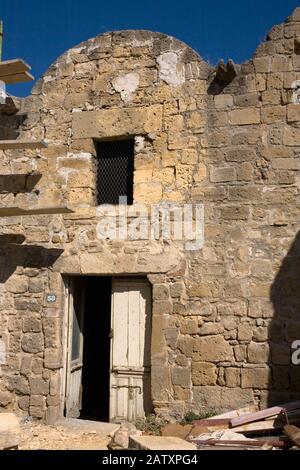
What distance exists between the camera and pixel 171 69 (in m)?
6.34

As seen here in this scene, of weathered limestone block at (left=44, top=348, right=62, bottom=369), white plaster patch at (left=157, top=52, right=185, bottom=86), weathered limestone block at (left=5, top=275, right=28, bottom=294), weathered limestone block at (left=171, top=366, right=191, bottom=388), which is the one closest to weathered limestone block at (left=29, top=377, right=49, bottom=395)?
weathered limestone block at (left=44, top=348, right=62, bottom=369)

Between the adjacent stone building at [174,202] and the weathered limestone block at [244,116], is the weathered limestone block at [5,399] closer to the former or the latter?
the adjacent stone building at [174,202]

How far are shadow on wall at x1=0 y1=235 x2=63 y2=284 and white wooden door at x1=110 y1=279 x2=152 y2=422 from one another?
1.02 meters

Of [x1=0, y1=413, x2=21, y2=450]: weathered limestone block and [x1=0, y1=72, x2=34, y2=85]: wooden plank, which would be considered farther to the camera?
[x1=0, y1=72, x2=34, y2=85]: wooden plank

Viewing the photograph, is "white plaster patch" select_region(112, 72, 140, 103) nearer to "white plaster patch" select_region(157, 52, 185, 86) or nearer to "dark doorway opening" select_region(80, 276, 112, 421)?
"white plaster patch" select_region(157, 52, 185, 86)

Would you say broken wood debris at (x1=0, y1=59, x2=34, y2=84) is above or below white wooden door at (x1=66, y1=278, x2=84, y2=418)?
above

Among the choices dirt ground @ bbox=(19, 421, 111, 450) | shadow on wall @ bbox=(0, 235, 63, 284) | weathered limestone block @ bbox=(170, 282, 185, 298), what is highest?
shadow on wall @ bbox=(0, 235, 63, 284)

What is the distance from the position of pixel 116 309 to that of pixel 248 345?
172 centimetres

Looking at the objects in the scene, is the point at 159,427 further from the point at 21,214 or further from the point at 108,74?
the point at 108,74

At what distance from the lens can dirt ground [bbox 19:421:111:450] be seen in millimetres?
5225

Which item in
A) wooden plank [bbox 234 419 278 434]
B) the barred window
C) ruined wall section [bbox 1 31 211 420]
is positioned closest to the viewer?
wooden plank [bbox 234 419 278 434]

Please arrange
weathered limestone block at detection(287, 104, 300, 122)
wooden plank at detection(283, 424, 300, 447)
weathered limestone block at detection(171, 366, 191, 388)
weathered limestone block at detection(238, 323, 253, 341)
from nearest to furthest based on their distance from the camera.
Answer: wooden plank at detection(283, 424, 300, 447) < weathered limestone block at detection(238, 323, 253, 341) < weathered limestone block at detection(171, 366, 191, 388) < weathered limestone block at detection(287, 104, 300, 122)

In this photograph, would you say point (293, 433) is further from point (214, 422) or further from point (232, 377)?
point (232, 377)

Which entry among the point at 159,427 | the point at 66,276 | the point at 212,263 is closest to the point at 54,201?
the point at 66,276
